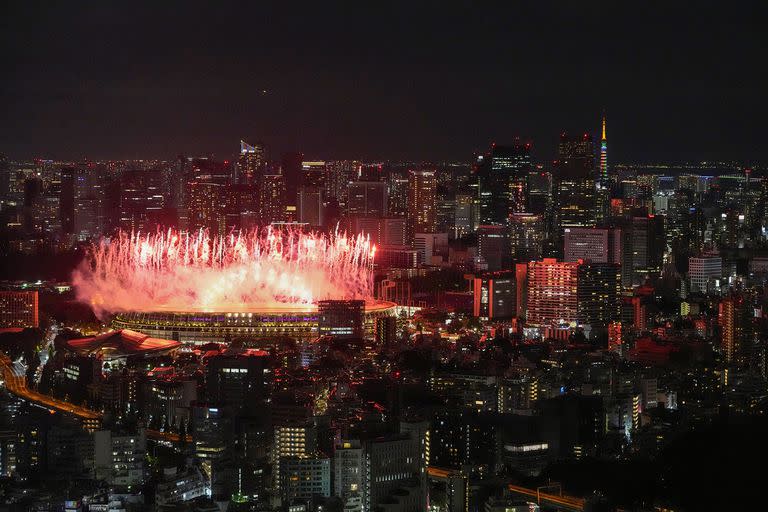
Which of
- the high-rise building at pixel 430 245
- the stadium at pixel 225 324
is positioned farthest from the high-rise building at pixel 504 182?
the stadium at pixel 225 324

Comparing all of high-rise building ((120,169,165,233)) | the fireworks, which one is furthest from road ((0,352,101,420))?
high-rise building ((120,169,165,233))

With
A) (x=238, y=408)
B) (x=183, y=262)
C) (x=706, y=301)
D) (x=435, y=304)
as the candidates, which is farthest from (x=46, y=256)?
(x=238, y=408)

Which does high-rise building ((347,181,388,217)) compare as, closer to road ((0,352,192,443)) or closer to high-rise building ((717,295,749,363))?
high-rise building ((717,295,749,363))

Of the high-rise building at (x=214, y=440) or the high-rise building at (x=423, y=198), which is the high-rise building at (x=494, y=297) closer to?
the high-rise building at (x=423, y=198)

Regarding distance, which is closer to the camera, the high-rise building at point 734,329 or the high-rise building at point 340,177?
the high-rise building at point 734,329

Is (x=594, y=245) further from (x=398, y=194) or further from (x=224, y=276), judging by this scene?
(x=224, y=276)

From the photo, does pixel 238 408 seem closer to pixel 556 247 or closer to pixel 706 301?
pixel 706 301
